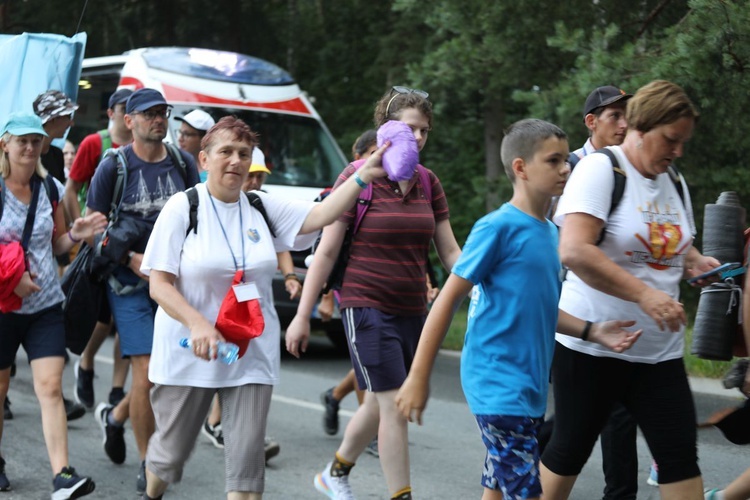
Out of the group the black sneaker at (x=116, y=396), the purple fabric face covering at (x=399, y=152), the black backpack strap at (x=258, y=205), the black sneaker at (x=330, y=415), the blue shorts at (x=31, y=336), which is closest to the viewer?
the purple fabric face covering at (x=399, y=152)

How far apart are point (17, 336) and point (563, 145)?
3.29 meters

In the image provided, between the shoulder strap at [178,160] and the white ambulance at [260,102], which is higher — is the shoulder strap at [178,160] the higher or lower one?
the higher one

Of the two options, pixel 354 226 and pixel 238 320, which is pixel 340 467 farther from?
pixel 238 320

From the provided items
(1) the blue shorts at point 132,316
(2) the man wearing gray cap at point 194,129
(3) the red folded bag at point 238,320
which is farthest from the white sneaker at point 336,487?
(2) the man wearing gray cap at point 194,129

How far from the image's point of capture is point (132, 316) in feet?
20.5

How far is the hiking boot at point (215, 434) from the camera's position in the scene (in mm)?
7266

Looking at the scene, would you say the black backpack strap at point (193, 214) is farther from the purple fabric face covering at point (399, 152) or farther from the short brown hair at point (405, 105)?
the short brown hair at point (405, 105)

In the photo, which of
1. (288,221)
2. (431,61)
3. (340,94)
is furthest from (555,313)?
(340,94)

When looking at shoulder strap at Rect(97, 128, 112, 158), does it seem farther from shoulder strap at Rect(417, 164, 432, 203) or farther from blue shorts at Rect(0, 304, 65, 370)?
shoulder strap at Rect(417, 164, 432, 203)

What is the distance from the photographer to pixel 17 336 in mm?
5953

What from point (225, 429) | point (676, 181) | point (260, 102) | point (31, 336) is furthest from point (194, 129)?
point (260, 102)

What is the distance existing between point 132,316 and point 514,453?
295 centimetres

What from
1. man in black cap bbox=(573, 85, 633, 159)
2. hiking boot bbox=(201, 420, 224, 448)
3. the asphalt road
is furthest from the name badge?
hiking boot bbox=(201, 420, 224, 448)

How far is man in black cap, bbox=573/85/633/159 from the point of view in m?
5.44
